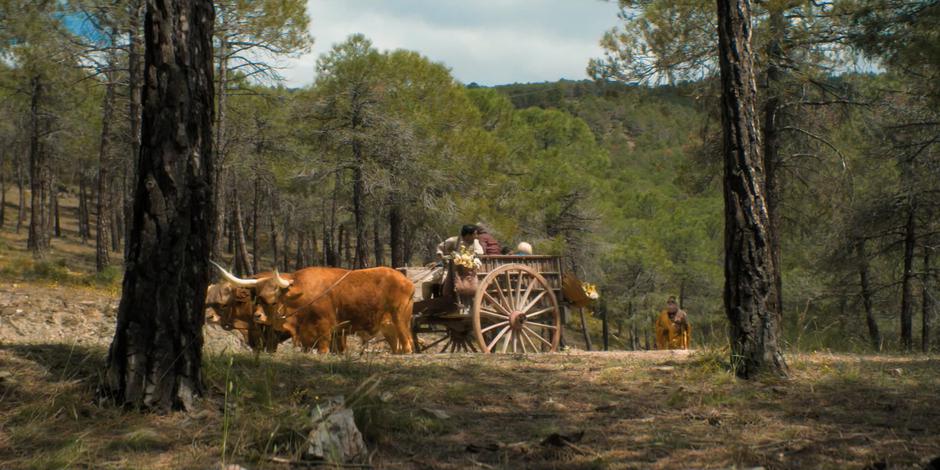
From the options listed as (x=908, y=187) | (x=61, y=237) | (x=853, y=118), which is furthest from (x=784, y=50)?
(x=61, y=237)

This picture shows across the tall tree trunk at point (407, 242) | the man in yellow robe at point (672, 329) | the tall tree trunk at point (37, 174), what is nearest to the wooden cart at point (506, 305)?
the man in yellow robe at point (672, 329)

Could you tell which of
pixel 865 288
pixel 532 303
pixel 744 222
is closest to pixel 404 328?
pixel 532 303

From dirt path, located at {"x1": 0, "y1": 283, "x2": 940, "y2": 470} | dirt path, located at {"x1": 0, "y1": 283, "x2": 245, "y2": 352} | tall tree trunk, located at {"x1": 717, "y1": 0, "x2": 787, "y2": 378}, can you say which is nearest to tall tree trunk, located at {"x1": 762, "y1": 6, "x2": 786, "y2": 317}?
tall tree trunk, located at {"x1": 717, "y1": 0, "x2": 787, "y2": 378}

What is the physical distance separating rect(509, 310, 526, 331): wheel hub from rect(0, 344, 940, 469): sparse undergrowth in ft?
13.5

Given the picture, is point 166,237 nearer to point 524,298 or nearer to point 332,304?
point 332,304

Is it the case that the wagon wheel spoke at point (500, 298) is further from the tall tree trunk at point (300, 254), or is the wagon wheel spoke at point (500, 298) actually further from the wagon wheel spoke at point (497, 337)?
the tall tree trunk at point (300, 254)

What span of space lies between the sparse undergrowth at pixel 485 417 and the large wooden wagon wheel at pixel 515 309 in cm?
391

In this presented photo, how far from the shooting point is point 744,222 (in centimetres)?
702

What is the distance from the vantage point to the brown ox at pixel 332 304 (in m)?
9.18

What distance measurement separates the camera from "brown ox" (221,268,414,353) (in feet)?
30.1

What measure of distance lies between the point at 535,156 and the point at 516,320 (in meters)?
24.6

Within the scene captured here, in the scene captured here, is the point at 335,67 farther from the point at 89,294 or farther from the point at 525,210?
the point at 89,294

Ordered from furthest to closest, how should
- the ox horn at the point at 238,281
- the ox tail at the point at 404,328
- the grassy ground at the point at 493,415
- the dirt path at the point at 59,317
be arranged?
the dirt path at the point at 59,317 < the ox tail at the point at 404,328 < the ox horn at the point at 238,281 < the grassy ground at the point at 493,415

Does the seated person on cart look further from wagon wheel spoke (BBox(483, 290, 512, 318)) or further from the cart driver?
wagon wheel spoke (BBox(483, 290, 512, 318))
